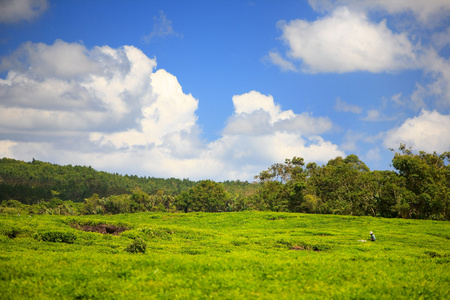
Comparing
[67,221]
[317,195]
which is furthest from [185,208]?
[67,221]

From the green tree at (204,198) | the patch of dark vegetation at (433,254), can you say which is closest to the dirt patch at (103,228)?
the patch of dark vegetation at (433,254)

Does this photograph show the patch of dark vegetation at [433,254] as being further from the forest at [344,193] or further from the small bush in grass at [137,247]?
the forest at [344,193]

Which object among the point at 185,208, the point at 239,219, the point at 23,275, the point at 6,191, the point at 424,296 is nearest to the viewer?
the point at 424,296

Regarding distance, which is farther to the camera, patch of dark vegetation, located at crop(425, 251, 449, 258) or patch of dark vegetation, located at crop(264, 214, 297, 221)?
patch of dark vegetation, located at crop(264, 214, 297, 221)

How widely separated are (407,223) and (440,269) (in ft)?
105

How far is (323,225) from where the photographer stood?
1850 inches

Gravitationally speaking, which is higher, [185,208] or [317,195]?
[317,195]

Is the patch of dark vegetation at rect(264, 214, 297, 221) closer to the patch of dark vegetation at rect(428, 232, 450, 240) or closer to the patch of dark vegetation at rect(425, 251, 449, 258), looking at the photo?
the patch of dark vegetation at rect(428, 232, 450, 240)

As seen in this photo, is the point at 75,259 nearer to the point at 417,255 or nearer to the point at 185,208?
the point at 417,255

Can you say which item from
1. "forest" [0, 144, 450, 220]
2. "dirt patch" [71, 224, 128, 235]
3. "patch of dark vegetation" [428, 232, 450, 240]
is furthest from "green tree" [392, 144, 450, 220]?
"dirt patch" [71, 224, 128, 235]

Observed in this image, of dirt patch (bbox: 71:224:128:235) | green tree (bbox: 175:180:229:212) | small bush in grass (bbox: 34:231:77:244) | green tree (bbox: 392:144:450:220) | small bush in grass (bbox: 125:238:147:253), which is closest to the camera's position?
small bush in grass (bbox: 125:238:147:253)

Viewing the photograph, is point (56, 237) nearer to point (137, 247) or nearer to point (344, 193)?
point (137, 247)

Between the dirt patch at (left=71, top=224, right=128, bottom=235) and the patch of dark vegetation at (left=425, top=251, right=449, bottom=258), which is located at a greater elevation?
the patch of dark vegetation at (left=425, top=251, right=449, bottom=258)

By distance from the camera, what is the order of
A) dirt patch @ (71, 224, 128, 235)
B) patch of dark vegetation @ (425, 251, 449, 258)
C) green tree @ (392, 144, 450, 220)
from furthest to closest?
green tree @ (392, 144, 450, 220)
dirt patch @ (71, 224, 128, 235)
patch of dark vegetation @ (425, 251, 449, 258)
